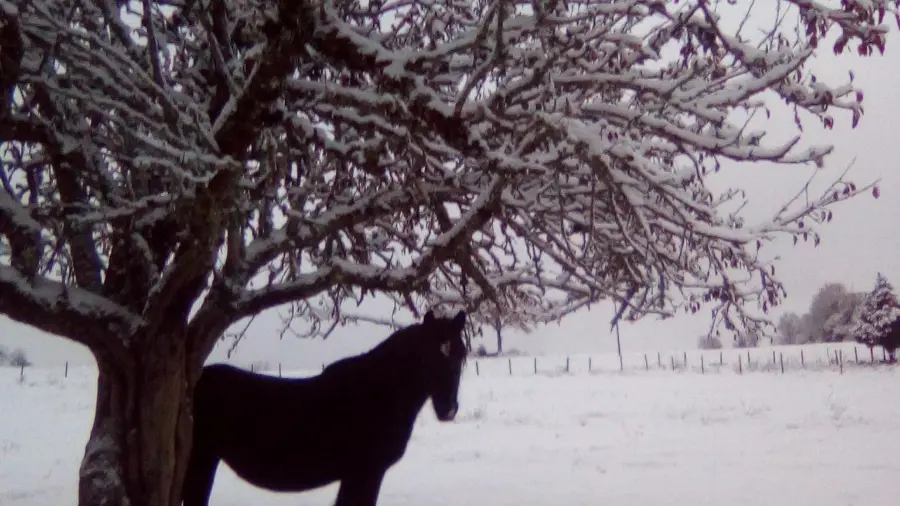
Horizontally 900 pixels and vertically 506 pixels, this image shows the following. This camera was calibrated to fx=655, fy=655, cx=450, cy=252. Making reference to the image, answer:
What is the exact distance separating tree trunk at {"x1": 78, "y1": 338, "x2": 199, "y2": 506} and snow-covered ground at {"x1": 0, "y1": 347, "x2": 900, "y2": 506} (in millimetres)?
3621

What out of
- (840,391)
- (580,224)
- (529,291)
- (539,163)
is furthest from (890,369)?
(539,163)

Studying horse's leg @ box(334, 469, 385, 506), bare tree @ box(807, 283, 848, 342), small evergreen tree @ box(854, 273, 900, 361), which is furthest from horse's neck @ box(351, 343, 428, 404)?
small evergreen tree @ box(854, 273, 900, 361)

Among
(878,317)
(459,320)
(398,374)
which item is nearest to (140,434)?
(398,374)

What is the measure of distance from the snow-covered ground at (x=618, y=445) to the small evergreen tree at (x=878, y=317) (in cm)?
92

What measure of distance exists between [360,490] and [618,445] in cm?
808

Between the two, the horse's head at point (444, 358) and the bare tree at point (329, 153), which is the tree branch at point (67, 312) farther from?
the horse's head at point (444, 358)

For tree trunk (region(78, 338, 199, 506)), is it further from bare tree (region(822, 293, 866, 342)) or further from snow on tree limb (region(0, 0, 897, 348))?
bare tree (region(822, 293, 866, 342))

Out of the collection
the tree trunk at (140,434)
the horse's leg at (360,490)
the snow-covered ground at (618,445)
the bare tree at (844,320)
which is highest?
the bare tree at (844,320)

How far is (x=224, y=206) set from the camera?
11.1 ft

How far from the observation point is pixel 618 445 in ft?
37.7

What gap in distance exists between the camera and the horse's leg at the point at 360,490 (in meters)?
4.45

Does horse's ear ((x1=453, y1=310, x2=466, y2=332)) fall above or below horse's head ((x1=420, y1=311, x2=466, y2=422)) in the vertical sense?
above

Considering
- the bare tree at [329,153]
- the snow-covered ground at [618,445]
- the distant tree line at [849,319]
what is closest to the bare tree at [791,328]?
the distant tree line at [849,319]

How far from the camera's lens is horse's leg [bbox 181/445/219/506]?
4.64 metres
